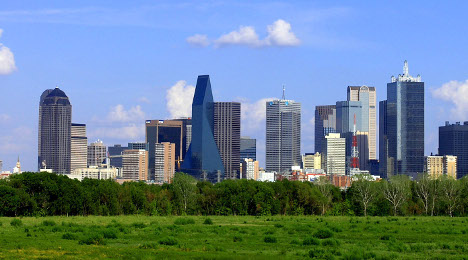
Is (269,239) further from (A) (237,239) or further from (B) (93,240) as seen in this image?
(B) (93,240)

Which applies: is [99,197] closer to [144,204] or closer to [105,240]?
[144,204]

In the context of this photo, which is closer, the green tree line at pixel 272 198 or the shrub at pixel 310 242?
the shrub at pixel 310 242

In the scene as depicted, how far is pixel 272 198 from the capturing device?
122938mm

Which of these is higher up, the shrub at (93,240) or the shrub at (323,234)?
the shrub at (93,240)

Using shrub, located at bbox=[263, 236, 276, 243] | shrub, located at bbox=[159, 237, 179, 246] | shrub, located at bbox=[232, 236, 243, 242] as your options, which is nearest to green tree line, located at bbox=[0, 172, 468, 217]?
shrub, located at bbox=[232, 236, 243, 242]

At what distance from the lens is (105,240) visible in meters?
51.5

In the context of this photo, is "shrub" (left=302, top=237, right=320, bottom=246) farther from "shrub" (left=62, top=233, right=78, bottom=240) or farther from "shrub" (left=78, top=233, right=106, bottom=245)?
"shrub" (left=62, top=233, right=78, bottom=240)

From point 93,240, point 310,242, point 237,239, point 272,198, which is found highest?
point 93,240

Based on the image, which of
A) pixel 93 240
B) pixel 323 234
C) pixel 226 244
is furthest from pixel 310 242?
pixel 93 240

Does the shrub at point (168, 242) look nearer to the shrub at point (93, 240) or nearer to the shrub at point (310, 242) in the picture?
the shrub at point (93, 240)

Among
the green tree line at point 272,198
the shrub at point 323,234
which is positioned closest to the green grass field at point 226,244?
the shrub at point 323,234

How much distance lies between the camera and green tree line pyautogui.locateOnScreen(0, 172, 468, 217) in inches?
4456

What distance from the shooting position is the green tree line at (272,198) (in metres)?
113

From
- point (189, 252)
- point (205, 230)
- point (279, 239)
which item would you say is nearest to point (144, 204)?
point (205, 230)
